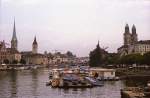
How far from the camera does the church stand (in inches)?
5468

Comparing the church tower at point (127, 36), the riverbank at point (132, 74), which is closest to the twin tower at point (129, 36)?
the church tower at point (127, 36)

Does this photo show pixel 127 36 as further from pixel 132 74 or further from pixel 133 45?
pixel 132 74

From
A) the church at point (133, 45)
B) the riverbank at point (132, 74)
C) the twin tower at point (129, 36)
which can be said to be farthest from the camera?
the twin tower at point (129, 36)

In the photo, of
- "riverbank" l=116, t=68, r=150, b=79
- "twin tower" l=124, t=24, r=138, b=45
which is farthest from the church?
"riverbank" l=116, t=68, r=150, b=79

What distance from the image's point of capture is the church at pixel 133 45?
138875 mm

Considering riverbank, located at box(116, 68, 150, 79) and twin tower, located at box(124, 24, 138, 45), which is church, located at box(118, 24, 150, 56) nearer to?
twin tower, located at box(124, 24, 138, 45)

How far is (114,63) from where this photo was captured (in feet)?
363

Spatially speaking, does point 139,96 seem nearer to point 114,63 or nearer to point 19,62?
point 114,63

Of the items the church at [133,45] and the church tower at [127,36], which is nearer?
the church at [133,45]

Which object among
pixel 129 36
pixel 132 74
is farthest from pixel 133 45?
pixel 132 74

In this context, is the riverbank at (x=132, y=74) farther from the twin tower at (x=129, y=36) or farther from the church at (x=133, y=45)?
the twin tower at (x=129, y=36)

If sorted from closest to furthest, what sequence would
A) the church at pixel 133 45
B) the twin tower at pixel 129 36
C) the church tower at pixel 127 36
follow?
1. the church at pixel 133 45
2. the twin tower at pixel 129 36
3. the church tower at pixel 127 36

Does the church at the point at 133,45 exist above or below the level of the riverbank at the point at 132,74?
above

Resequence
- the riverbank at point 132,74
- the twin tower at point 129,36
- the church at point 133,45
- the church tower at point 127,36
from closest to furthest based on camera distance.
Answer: the riverbank at point 132,74, the church at point 133,45, the twin tower at point 129,36, the church tower at point 127,36
